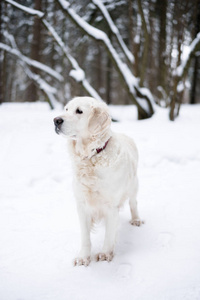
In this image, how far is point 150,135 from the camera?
480 centimetres

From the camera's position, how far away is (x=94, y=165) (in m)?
1.92

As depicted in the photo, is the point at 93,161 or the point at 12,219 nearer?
the point at 93,161

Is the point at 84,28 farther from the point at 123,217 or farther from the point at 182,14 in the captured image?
the point at 123,217

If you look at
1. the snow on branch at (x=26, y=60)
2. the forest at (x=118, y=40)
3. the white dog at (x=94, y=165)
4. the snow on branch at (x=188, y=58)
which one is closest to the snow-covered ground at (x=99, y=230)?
the white dog at (x=94, y=165)

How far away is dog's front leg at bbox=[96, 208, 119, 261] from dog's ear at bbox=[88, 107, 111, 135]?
2.15 feet

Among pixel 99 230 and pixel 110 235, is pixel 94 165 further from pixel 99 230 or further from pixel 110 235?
pixel 99 230

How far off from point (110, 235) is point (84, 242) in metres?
0.22

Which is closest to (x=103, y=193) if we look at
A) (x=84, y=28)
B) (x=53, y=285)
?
(x=53, y=285)

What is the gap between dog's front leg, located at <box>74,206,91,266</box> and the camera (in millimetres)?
1947

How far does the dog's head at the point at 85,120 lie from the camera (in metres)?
1.88

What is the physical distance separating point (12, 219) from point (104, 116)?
161 centimetres

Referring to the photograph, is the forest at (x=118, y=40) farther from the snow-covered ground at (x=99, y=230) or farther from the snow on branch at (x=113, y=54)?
the snow-covered ground at (x=99, y=230)

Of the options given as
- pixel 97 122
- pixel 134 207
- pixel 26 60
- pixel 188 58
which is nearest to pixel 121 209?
pixel 134 207

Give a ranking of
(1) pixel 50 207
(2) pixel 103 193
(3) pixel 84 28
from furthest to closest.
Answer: (3) pixel 84 28, (1) pixel 50 207, (2) pixel 103 193
